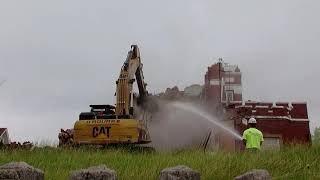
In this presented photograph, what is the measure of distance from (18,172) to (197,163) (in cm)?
522

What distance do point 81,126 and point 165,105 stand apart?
10.8 m

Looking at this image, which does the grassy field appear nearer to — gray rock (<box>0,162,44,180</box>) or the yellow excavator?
gray rock (<box>0,162,44,180</box>)

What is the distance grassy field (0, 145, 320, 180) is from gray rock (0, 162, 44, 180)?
2859 mm

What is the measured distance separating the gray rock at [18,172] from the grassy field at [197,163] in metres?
2.86

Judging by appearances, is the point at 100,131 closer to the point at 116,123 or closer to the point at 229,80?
the point at 116,123

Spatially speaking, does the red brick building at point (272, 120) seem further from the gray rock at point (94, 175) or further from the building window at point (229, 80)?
the gray rock at point (94, 175)

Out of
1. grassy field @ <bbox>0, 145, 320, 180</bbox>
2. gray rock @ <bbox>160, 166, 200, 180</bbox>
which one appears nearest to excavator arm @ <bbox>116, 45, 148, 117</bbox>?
grassy field @ <bbox>0, 145, 320, 180</bbox>

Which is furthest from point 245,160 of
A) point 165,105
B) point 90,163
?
point 165,105

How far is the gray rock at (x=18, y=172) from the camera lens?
618cm

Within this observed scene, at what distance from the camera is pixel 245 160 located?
36.5ft

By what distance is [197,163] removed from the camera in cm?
1084

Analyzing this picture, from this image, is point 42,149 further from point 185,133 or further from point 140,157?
point 185,133

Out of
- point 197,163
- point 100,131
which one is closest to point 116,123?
point 100,131

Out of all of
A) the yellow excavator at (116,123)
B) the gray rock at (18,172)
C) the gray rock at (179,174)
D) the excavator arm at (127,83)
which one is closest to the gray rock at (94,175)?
the gray rock at (18,172)
